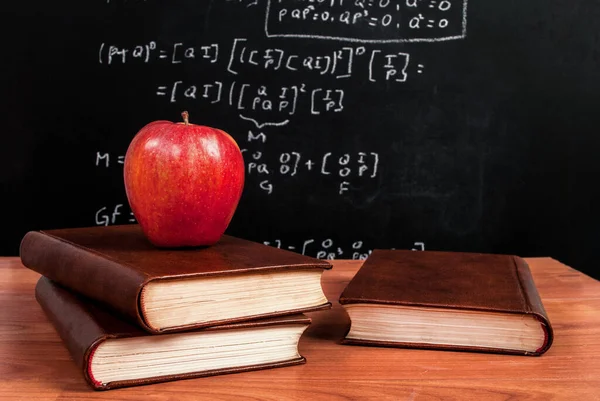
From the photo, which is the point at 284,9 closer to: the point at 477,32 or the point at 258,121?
the point at 258,121

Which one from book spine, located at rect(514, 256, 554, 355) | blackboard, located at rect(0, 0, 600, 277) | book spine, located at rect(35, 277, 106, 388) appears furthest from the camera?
blackboard, located at rect(0, 0, 600, 277)

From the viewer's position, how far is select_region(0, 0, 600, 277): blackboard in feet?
6.86

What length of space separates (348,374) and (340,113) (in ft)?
5.12

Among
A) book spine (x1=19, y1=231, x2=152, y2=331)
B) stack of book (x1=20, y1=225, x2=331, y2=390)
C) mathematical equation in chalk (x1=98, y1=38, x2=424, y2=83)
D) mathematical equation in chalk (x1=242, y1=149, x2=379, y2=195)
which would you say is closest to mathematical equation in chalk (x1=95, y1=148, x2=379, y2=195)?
mathematical equation in chalk (x1=242, y1=149, x2=379, y2=195)

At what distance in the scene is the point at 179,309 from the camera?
0.65 metres

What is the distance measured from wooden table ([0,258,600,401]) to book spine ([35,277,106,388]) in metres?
0.02

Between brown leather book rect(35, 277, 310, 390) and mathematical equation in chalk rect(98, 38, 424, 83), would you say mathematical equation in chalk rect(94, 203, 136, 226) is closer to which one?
mathematical equation in chalk rect(98, 38, 424, 83)

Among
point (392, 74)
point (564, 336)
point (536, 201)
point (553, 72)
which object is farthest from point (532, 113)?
point (564, 336)

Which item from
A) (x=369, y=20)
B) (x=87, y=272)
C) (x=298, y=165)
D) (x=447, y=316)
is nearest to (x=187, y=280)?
(x=87, y=272)

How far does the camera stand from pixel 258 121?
7.06 ft

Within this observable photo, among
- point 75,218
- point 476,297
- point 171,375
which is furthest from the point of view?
point 75,218

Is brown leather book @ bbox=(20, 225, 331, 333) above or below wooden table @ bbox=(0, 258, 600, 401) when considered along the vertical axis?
above

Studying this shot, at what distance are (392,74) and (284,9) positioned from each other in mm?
415

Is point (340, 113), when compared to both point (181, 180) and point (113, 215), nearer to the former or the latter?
point (113, 215)
